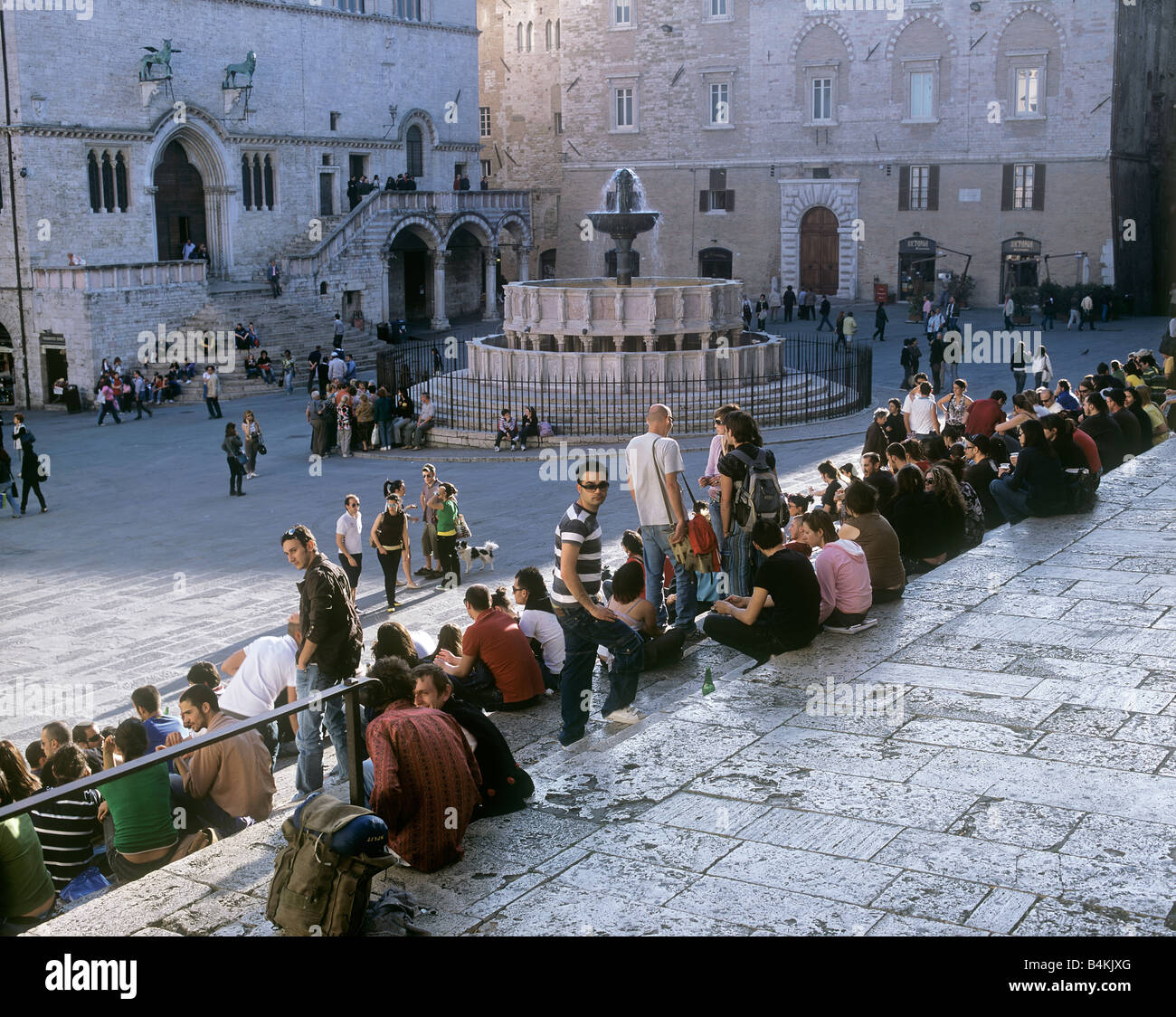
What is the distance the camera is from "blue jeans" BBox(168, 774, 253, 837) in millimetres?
6312

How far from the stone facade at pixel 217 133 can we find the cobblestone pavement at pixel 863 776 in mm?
22958

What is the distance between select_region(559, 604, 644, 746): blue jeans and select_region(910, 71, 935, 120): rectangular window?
39.1 meters

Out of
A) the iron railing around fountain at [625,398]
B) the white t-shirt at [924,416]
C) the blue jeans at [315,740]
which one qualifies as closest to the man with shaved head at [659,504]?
the blue jeans at [315,740]

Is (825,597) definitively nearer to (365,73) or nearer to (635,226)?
(635,226)

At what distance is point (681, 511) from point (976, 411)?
308 inches

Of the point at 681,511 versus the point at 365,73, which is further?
the point at 365,73

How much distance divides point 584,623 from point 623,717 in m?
0.61

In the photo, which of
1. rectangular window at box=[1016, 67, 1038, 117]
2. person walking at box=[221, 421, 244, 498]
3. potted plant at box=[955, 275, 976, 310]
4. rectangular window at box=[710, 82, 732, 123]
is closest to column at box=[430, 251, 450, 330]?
rectangular window at box=[710, 82, 732, 123]

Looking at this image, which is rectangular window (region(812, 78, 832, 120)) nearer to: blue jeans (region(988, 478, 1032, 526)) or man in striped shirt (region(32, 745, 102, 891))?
blue jeans (region(988, 478, 1032, 526))

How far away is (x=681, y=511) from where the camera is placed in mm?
9500

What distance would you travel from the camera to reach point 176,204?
38.3 m

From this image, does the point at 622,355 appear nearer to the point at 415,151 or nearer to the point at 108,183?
the point at 108,183

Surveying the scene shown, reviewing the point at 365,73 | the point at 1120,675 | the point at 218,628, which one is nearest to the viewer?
the point at 1120,675
